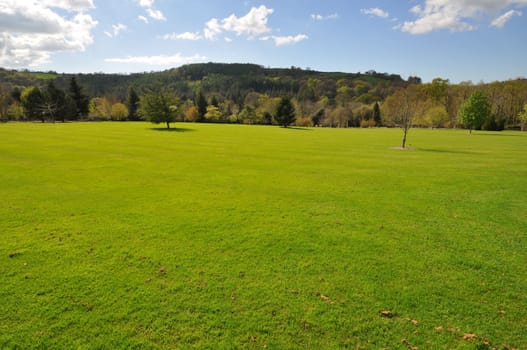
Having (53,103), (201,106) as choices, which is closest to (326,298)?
(201,106)

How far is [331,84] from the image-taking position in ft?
605

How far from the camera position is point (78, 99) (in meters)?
92.4

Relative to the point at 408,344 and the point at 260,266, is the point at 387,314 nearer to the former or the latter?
the point at 408,344

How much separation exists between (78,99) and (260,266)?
358ft

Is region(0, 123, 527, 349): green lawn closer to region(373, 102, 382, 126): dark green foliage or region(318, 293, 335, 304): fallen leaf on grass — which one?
region(318, 293, 335, 304): fallen leaf on grass

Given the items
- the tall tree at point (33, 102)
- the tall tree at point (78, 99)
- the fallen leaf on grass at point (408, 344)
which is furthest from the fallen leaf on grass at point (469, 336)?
the tall tree at point (78, 99)

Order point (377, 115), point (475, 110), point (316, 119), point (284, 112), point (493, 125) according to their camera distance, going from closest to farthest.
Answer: point (475, 110) < point (493, 125) < point (284, 112) < point (377, 115) < point (316, 119)

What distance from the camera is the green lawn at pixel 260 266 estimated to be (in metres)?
5.33

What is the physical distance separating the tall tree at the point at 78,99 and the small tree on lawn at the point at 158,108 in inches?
1764

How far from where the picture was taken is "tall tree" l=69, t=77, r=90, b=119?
90.8m

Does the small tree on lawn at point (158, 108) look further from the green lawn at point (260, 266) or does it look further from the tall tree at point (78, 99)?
the green lawn at point (260, 266)

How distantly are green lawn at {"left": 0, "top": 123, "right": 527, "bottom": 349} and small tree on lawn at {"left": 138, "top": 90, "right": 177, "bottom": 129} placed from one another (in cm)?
5014

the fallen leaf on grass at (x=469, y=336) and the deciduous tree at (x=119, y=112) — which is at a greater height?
the deciduous tree at (x=119, y=112)

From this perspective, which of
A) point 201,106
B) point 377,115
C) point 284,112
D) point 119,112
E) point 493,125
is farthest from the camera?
point 377,115
